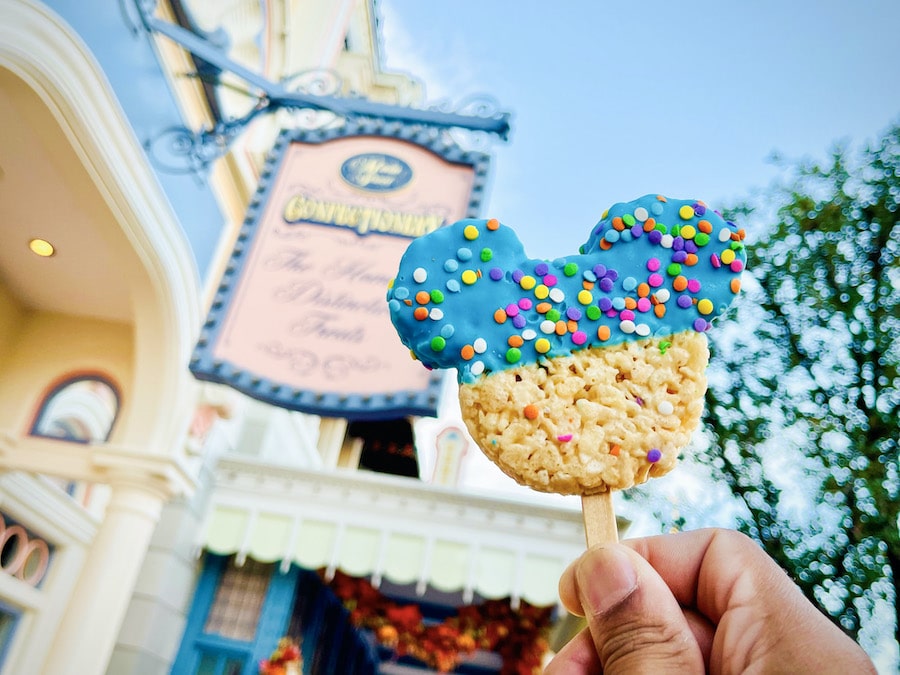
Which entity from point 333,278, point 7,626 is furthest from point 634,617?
point 7,626

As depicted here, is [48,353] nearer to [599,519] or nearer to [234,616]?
[234,616]

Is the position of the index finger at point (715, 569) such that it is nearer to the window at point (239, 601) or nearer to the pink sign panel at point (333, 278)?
the pink sign panel at point (333, 278)

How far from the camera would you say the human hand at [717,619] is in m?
1.06

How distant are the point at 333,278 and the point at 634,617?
2.56 meters

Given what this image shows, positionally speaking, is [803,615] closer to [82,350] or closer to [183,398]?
[183,398]

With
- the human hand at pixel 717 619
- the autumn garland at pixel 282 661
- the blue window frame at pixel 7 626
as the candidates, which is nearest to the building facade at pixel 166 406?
the blue window frame at pixel 7 626

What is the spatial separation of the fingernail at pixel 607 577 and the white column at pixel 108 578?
409 centimetres

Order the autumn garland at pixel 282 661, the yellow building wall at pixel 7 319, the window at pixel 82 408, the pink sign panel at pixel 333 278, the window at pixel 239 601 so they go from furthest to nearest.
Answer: the window at pixel 239 601, the autumn garland at pixel 282 661, the window at pixel 82 408, the yellow building wall at pixel 7 319, the pink sign panel at pixel 333 278

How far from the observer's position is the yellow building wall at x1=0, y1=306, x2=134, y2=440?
5094 millimetres

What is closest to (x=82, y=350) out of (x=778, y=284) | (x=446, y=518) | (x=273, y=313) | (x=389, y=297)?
(x=273, y=313)

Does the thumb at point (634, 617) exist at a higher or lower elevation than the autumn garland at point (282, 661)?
higher

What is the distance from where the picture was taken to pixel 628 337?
1444 millimetres

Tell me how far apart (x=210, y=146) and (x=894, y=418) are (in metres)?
4.87

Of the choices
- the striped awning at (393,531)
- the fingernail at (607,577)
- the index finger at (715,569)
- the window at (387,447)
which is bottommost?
the fingernail at (607,577)
